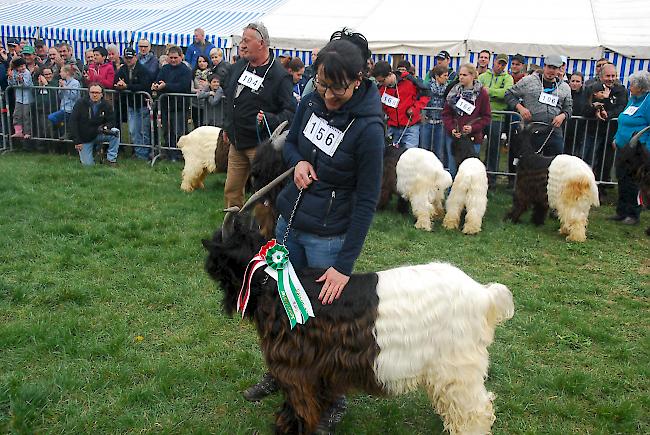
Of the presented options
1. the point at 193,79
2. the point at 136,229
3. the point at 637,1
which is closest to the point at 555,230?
the point at 136,229

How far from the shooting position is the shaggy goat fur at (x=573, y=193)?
303 inches

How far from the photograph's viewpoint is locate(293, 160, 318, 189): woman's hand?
3.38 metres

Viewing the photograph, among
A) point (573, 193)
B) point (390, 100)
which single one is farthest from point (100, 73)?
point (573, 193)

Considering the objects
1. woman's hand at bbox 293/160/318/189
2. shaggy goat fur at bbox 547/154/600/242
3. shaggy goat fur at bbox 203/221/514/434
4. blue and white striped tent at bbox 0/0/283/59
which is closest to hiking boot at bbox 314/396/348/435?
shaggy goat fur at bbox 203/221/514/434

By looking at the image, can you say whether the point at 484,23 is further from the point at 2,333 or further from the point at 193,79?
the point at 2,333

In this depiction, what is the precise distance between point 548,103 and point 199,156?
5.22m

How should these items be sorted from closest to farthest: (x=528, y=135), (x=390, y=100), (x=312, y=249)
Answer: (x=312, y=249)
(x=528, y=135)
(x=390, y=100)

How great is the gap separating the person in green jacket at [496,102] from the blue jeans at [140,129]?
625cm

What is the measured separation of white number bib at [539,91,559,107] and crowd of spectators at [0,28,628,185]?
0.6 inches

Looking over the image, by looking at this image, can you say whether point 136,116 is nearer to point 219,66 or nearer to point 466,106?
point 219,66

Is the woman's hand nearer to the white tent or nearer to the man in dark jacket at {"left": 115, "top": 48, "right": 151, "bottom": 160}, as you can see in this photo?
the man in dark jacket at {"left": 115, "top": 48, "right": 151, "bottom": 160}

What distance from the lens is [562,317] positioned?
535 centimetres

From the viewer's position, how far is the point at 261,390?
3.96 meters

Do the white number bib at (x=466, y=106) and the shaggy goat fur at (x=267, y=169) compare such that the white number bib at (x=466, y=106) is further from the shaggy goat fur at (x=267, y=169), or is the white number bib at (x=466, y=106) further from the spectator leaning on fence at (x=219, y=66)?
the shaggy goat fur at (x=267, y=169)
